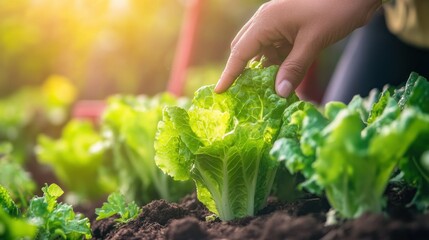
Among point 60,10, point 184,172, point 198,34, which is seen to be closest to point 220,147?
point 184,172

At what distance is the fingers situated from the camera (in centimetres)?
247

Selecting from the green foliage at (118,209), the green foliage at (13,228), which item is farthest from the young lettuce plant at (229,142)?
the green foliage at (13,228)

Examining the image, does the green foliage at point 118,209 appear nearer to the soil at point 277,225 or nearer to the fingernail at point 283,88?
the soil at point 277,225

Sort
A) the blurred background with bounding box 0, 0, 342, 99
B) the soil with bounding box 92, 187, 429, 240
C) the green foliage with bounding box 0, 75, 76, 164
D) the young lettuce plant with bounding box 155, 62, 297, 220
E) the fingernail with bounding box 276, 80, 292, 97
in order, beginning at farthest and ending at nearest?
the blurred background with bounding box 0, 0, 342, 99
the green foliage with bounding box 0, 75, 76, 164
the fingernail with bounding box 276, 80, 292, 97
the young lettuce plant with bounding box 155, 62, 297, 220
the soil with bounding box 92, 187, 429, 240

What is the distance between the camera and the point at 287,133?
90.4 inches

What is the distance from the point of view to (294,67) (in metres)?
2.47

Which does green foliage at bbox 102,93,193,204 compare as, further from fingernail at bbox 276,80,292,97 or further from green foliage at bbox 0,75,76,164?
green foliage at bbox 0,75,76,164

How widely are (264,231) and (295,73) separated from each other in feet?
2.46

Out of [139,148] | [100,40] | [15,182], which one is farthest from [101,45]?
[15,182]

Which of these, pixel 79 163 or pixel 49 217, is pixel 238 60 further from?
pixel 79 163

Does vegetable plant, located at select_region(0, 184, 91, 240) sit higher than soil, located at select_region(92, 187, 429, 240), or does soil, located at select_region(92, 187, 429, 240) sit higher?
vegetable plant, located at select_region(0, 184, 91, 240)

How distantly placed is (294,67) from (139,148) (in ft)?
4.12

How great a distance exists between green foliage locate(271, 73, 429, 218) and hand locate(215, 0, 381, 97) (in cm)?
42

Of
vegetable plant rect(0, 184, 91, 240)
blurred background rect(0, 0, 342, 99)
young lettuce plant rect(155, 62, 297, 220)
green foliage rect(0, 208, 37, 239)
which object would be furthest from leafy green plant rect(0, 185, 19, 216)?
blurred background rect(0, 0, 342, 99)
